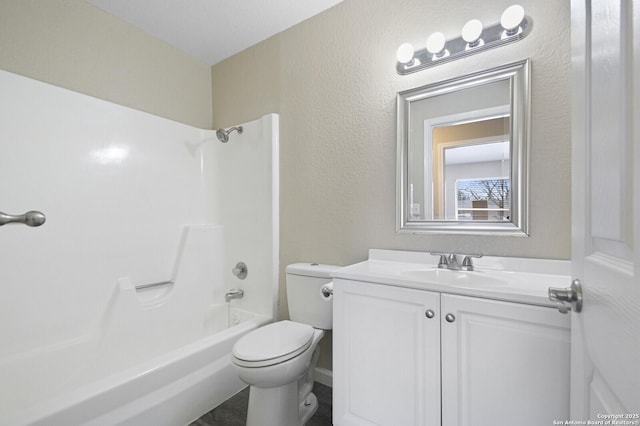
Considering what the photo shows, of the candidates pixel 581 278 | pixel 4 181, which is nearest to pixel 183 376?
pixel 4 181

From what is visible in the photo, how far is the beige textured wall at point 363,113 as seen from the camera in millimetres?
1251

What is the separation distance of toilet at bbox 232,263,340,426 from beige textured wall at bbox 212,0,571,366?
0.27m

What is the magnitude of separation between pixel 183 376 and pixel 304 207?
116cm

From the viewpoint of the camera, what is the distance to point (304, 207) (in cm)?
200

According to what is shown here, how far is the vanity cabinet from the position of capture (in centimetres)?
90

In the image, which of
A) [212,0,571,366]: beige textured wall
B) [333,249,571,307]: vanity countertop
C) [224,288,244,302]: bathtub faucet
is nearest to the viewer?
[333,249,571,307]: vanity countertop

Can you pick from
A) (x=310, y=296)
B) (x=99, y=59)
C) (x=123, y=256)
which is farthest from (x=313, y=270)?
(x=99, y=59)

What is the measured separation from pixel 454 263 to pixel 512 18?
3.66ft

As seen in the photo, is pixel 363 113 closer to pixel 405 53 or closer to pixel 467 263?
pixel 405 53

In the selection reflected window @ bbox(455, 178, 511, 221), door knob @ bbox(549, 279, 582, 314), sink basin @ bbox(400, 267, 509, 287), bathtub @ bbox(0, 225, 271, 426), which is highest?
reflected window @ bbox(455, 178, 511, 221)

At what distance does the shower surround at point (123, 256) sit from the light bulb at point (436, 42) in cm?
109

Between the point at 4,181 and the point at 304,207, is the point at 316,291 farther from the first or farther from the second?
the point at 4,181

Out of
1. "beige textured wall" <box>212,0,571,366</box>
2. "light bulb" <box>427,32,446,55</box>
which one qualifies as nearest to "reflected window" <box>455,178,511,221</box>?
"beige textured wall" <box>212,0,571,366</box>

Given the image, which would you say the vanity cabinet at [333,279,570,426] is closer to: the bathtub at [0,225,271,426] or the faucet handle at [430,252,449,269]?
the faucet handle at [430,252,449,269]
